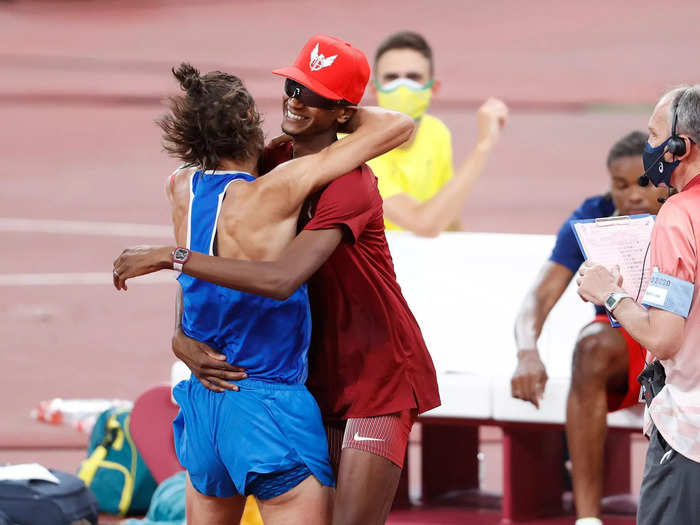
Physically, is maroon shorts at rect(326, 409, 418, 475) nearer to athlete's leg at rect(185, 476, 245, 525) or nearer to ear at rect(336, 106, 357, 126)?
athlete's leg at rect(185, 476, 245, 525)

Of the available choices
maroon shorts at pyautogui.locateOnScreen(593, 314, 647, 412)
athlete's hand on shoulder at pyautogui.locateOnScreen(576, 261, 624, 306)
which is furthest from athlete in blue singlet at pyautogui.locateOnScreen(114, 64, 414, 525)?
maroon shorts at pyautogui.locateOnScreen(593, 314, 647, 412)

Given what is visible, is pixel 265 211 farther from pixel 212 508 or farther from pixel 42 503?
pixel 42 503

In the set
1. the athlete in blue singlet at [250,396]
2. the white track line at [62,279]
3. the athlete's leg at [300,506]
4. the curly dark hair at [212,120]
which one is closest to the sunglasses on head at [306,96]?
the curly dark hair at [212,120]

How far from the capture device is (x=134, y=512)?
191 inches

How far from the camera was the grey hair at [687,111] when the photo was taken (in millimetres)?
2895

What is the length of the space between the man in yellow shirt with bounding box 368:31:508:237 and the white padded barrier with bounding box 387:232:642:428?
0.22 metres

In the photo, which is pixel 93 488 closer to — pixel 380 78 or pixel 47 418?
pixel 47 418

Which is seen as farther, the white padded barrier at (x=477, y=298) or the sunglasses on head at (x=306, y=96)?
the white padded barrier at (x=477, y=298)

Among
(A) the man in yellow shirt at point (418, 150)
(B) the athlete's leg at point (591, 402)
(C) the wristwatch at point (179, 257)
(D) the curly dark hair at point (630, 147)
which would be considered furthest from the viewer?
(A) the man in yellow shirt at point (418, 150)

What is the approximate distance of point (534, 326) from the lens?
4.40 metres

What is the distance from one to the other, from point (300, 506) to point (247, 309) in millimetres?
485

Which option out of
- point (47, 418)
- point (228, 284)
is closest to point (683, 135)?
point (228, 284)

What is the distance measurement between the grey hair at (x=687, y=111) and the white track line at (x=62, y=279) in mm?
5806

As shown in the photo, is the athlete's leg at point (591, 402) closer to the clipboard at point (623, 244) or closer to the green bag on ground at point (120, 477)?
the clipboard at point (623, 244)
